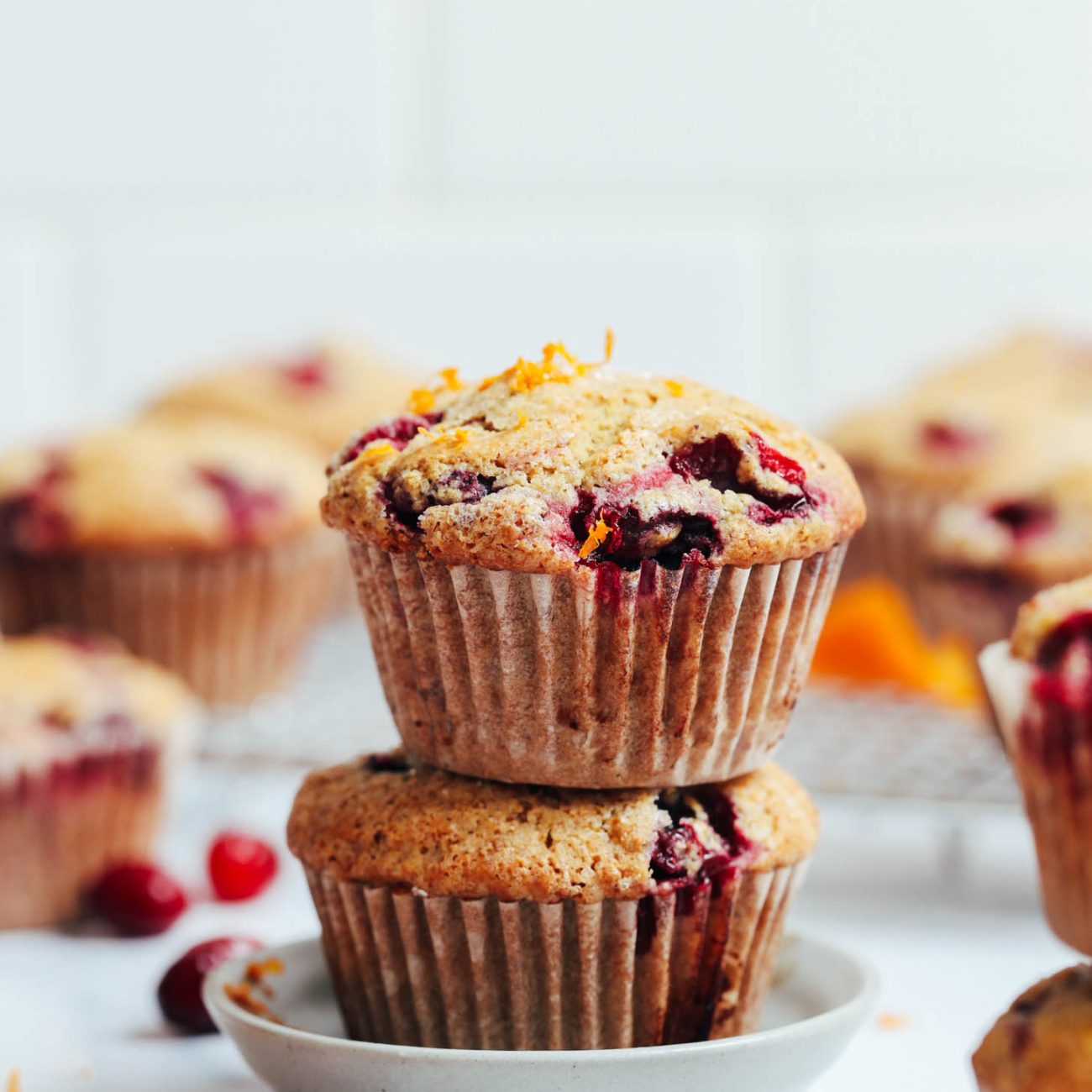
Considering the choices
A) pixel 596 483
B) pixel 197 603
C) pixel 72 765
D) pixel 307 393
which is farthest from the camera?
pixel 307 393

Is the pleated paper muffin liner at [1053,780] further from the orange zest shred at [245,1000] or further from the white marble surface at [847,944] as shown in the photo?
the orange zest shred at [245,1000]

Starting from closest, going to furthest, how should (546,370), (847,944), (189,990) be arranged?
(546,370), (189,990), (847,944)

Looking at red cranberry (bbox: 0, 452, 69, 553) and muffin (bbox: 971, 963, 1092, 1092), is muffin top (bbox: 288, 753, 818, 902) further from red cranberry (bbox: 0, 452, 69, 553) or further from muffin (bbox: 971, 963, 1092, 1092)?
red cranberry (bbox: 0, 452, 69, 553)

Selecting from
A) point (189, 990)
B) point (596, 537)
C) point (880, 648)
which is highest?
point (596, 537)

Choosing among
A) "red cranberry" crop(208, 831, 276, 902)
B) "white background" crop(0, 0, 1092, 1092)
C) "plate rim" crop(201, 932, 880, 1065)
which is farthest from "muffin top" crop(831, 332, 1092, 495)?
"plate rim" crop(201, 932, 880, 1065)

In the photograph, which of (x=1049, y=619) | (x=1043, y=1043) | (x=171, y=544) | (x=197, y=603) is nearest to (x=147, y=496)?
(x=171, y=544)

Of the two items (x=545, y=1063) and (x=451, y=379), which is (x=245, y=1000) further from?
(x=451, y=379)

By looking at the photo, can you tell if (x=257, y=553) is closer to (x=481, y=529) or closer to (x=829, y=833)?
(x=829, y=833)
